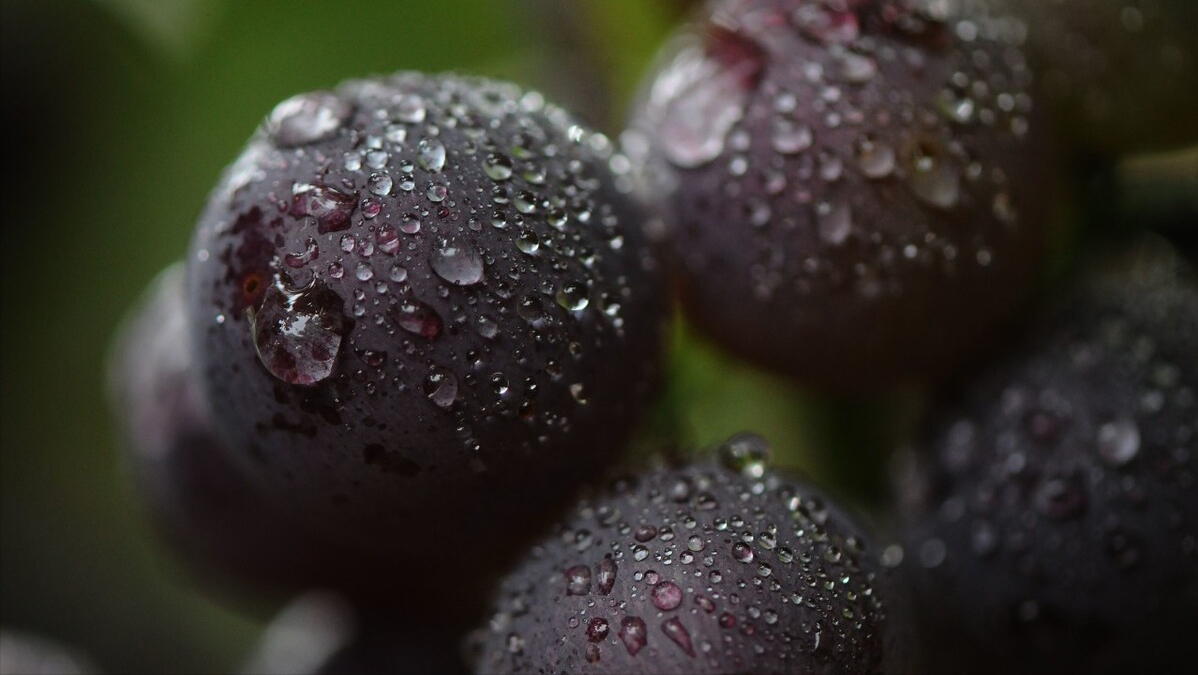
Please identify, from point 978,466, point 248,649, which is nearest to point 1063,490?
point 978,466

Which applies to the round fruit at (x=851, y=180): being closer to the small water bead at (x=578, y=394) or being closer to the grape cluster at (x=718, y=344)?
the grape cluster at (x=718, y=344)

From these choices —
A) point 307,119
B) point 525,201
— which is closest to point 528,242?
point 525,201

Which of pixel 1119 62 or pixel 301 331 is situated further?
pixel 1119 62

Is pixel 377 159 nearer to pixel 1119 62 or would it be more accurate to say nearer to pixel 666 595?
pixel 666 595

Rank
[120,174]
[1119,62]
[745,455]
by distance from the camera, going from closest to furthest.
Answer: [745,455] → [1119,62] → [120,174]

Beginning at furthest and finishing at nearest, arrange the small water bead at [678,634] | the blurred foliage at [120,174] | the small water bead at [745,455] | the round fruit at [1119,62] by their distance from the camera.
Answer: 1. the blurred foliage at [120,174]
2. the round fruit at [1119,62]
3. the small water bead at [745,455]
4. the small water bead at [678,634]

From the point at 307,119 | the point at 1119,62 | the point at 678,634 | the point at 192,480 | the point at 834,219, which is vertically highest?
the point at 1119,62

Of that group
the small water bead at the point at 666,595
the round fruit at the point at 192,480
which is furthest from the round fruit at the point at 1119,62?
the round fruit at the point at 192,480
